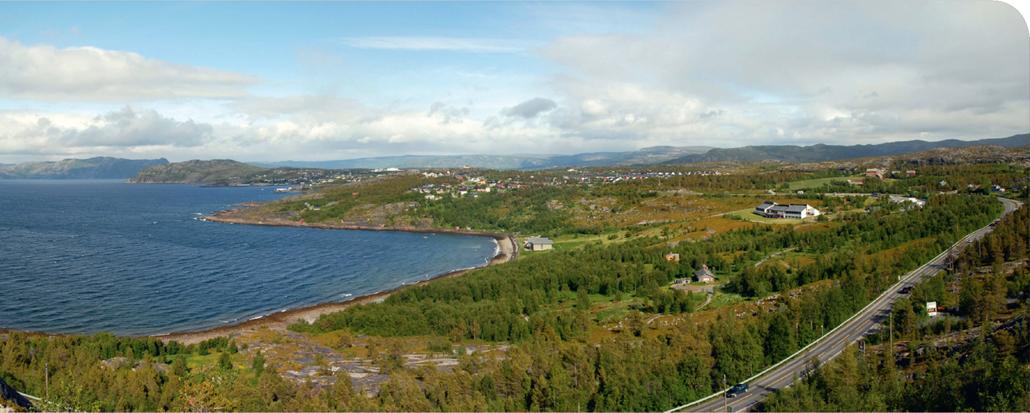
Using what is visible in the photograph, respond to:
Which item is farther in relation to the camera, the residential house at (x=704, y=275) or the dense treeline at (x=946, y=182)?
the dense treeline at (x=946, y=182)

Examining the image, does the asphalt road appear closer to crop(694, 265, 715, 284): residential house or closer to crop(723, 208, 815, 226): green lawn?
crop(694, 265, 715, 284): residential house

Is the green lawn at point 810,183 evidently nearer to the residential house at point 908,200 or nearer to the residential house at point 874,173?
the residential house at point 874,173

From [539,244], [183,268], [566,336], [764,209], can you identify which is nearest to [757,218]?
[764,209]

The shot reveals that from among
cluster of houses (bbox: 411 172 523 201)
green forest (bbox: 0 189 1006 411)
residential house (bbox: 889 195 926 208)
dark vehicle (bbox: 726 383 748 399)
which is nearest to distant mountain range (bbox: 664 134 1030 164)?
cluster of houses (bbox: 411 172 523 201)

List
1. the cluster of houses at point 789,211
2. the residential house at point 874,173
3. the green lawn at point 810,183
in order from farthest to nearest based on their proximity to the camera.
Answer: the residential house at point 874,173 → the green lawn at point 810,183 → the cluster of houses at point 789,211

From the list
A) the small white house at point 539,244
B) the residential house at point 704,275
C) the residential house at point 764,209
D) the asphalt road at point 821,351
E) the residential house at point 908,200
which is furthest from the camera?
the residential house at point 764,209

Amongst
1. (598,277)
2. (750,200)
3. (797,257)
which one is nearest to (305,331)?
(598,277)

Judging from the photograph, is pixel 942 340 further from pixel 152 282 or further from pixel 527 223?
pixel 527 223

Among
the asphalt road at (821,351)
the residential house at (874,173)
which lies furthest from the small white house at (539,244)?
the residential house at (874,173)
